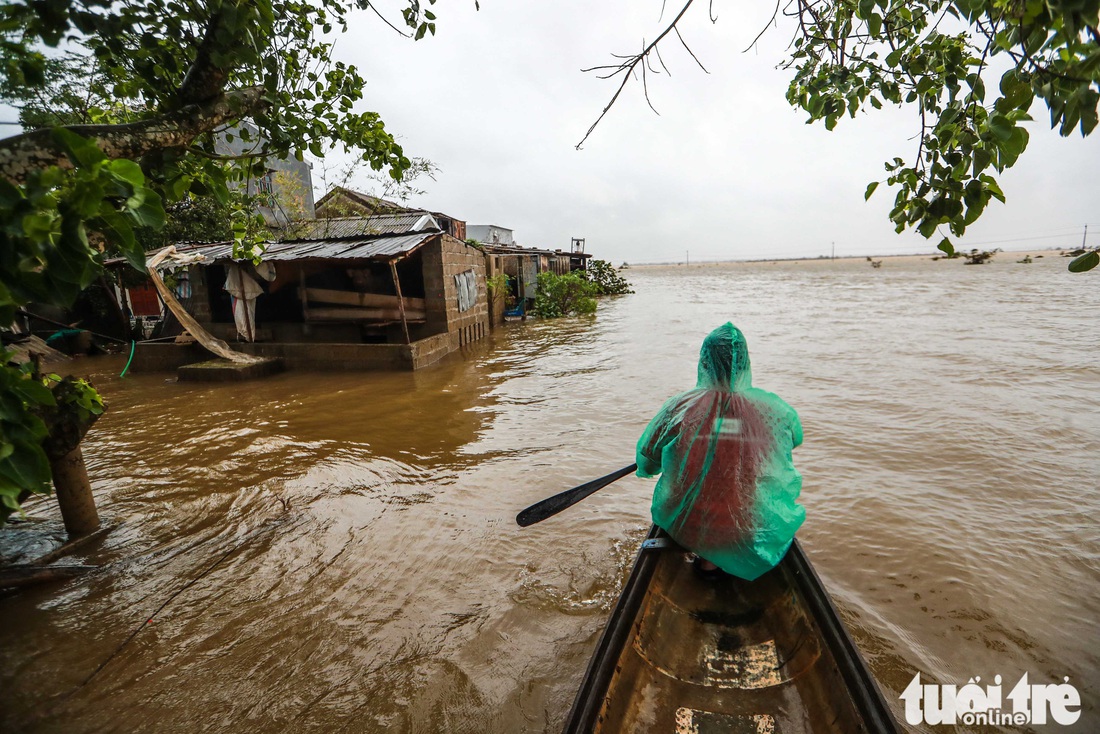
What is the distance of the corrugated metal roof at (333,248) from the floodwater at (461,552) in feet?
9.88

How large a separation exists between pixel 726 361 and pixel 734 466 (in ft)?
1.88

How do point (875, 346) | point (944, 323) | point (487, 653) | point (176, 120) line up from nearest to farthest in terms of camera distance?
point (176, 120) → point (487, 653) → point (875, 346) → point (944, 323)

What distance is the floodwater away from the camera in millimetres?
2844

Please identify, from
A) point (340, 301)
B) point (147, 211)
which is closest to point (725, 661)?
point (147, 211)

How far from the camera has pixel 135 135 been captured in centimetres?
235

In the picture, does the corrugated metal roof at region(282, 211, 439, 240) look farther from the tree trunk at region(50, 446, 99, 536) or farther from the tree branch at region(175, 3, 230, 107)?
the tree branch at region(175, 3, 230, 107)

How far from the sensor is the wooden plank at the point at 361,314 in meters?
12.2

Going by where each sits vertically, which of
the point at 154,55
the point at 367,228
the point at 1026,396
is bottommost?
the point at 1026,396

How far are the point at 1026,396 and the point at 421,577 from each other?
31.0ft

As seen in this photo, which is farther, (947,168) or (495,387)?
(495,387)

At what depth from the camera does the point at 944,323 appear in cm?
1549

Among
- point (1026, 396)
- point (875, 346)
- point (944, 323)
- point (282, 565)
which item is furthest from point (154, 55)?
point (944, 323)

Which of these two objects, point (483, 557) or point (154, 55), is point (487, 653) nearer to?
point (483, 557)

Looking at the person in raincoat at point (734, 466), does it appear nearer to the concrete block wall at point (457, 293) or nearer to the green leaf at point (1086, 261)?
the green leaf at point (1086, 261)
